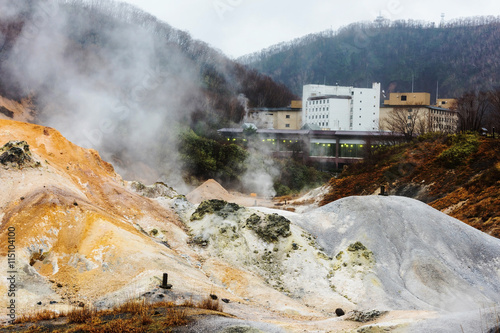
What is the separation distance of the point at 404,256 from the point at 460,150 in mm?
23159

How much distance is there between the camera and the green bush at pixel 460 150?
1500 inches

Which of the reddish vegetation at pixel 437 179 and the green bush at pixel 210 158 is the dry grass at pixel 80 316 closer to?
the reddish vegetation at pixel 437 179

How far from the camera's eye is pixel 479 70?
173 m

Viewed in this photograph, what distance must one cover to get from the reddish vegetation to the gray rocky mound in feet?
21.2

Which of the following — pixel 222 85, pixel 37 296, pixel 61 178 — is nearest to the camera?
pixel 37 296

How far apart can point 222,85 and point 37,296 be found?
95.0 meters

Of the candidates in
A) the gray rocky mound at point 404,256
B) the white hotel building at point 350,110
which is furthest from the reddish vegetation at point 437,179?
the white hotel building at point 350,110

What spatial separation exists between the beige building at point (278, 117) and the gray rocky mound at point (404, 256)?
8038 cm

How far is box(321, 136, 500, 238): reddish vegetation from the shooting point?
28797 mm

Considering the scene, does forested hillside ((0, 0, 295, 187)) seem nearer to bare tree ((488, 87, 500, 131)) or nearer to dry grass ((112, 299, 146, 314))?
dry grass ((112, 299, 146, 314))

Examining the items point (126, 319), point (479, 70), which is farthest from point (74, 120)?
point (479, 70)

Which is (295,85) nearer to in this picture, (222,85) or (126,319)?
(222,85)

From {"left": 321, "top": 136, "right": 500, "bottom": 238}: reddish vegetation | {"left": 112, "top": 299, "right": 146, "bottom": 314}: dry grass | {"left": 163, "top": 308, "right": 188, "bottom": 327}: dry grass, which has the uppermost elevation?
{"left": 321, "top": 136, "right": 500, "bottom": 238}: reddish vegetation

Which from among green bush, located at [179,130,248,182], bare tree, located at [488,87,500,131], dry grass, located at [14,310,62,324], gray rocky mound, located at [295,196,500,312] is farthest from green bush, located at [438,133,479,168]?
dry grass, located at [14,310,62,324]
